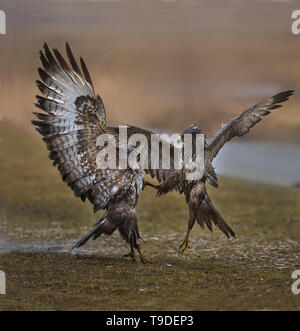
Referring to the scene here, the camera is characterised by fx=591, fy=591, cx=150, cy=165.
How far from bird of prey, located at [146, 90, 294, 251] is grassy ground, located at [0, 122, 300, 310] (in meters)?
0.71

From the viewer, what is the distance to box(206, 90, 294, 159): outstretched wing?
9.30 m

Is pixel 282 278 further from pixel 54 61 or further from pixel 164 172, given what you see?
pixel 54 61

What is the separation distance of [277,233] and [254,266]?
3159mm

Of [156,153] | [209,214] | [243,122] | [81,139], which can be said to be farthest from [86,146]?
[243,122]

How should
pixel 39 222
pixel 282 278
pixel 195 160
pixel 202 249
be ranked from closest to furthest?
pixel 282 278
pixel 195 160
pixel 202 249
pixel 39 222

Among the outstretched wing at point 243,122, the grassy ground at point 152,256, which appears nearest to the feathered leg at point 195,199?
the outstretched wing at point 243,122

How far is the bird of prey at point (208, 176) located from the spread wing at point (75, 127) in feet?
2.27

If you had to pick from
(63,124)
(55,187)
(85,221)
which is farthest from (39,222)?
(63,124)

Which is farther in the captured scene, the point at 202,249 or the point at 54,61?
the point at 202,249

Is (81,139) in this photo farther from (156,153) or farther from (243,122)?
(243,122)

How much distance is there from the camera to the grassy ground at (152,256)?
24.1ft

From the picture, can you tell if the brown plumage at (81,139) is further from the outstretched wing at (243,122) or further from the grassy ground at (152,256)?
the outstretched wing at (243,122)

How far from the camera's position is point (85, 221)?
521 inches

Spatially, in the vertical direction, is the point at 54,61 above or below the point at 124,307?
above
